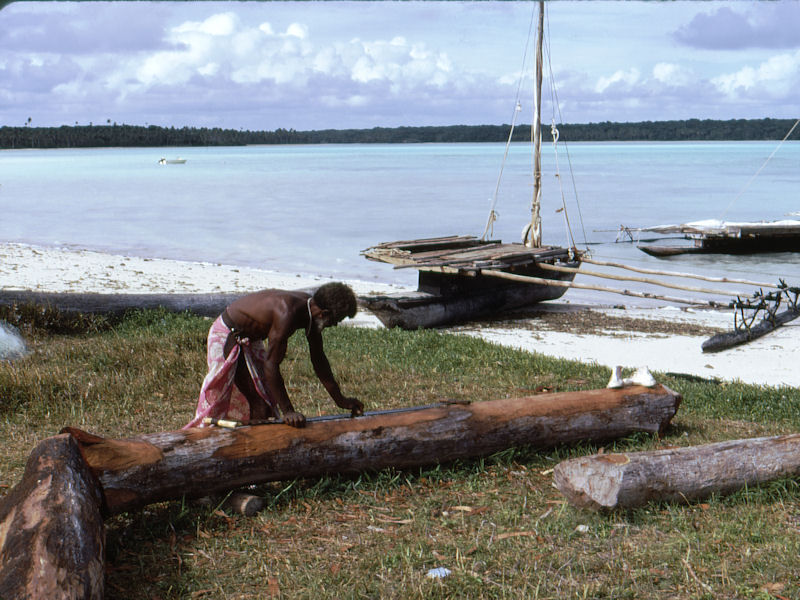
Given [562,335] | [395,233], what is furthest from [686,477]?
[395,233]

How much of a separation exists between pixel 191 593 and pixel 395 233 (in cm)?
3346

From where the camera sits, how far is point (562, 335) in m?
13.5

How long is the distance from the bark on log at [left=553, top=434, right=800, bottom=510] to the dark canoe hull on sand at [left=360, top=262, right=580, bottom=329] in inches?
312

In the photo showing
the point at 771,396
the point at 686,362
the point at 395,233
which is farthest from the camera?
the point at 395,233

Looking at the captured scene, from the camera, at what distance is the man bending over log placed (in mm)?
4922

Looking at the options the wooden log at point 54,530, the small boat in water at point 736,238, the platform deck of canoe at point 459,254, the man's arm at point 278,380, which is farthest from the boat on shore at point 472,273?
the small boat in water at point 736,238

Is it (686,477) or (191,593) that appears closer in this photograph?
→ (191,593)

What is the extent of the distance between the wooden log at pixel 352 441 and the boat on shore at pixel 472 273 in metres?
6.80

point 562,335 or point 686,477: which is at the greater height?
point 686,477

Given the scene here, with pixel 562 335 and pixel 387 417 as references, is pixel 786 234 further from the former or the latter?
pixel 387 417

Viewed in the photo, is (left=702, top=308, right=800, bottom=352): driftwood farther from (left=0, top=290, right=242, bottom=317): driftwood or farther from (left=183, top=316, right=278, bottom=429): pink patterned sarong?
(left=183, top=316, right=278, bottom=429): pink patterned sarong

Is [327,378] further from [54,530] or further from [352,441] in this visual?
[54,530]

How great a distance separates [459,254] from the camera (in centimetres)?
1519

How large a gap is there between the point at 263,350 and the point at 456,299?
9.12m
